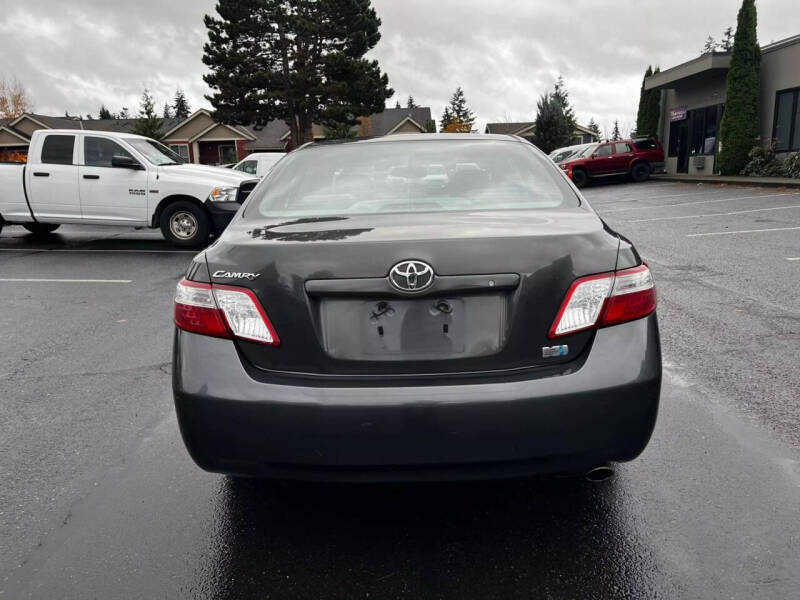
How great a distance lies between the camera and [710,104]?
2739 cm

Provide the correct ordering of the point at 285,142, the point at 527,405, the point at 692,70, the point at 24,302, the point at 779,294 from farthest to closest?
the point at 285,142 < the point at 692,70 < the point at 24,302 < the point at 779,294 < the point at 527,405

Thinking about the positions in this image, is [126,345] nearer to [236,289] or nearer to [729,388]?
[236,289]

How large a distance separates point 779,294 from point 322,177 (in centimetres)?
515

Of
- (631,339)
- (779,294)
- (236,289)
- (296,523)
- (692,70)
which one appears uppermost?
(692,70)

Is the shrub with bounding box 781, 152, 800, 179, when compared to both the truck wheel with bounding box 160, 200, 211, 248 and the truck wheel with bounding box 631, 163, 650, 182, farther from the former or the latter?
the truck wheel with bounding box 160, 200, 211, 248

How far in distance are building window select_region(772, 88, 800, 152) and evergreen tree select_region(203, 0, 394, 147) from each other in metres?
25.8

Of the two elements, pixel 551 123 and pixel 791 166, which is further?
pixel 551 123

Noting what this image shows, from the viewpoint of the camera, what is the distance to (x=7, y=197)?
436 inches

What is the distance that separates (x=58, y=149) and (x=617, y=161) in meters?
21.8

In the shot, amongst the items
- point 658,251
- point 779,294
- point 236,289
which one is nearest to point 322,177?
point 236,289

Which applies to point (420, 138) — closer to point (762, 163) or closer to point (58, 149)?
point (58, 149)

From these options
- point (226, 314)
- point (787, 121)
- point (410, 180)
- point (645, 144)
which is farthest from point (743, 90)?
point (226, 314)

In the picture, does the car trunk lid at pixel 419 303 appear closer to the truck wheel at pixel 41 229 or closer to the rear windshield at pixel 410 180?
the rear windshield at pixel 410 180

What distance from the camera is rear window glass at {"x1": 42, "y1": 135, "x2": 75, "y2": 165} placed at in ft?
35.4
